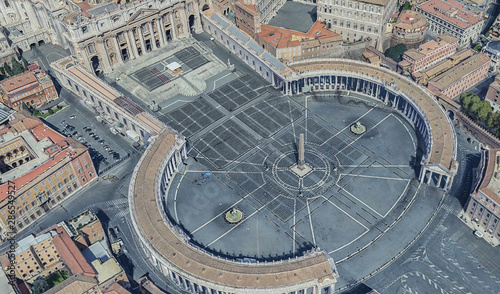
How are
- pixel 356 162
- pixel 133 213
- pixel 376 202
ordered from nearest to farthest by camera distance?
1. pixel 133 213
2. pixel 376 202
3. pixel 356 162

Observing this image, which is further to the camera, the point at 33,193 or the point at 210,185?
the point at 210,185

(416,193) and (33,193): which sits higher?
(33,193)

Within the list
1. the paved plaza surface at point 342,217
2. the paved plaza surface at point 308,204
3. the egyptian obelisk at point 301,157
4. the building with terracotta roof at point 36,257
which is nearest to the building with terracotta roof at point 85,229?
the building with terracotta roof at point 36,257

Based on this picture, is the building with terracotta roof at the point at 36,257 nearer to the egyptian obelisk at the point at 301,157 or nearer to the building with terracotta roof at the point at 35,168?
the building with terracotta roof at the point at 35,168

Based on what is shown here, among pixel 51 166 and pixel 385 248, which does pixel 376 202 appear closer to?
pixel 385 248

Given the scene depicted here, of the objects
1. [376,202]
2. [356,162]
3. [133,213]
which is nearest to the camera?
[133,213]

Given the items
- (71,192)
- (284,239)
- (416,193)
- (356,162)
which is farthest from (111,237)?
(416,193)

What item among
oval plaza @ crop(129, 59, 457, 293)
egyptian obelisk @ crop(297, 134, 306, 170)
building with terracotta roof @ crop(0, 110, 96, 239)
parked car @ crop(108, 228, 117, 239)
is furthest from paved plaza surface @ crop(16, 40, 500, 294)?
oval plaza @ crop(129, 59, 457, 293)

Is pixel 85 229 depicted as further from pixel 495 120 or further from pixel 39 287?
pixel 495 120
